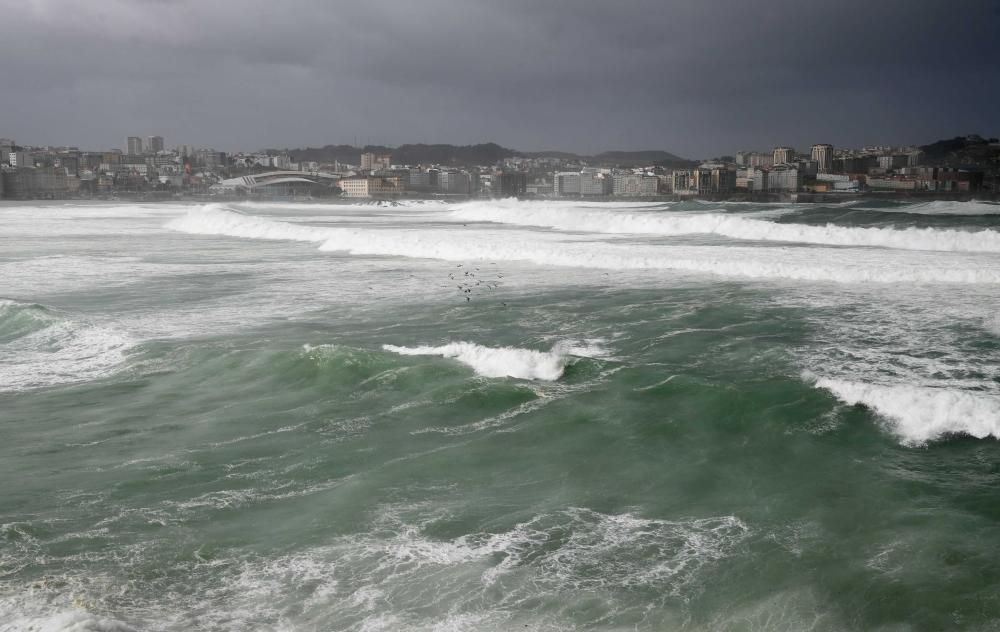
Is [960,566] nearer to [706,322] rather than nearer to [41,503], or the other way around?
[41,503]

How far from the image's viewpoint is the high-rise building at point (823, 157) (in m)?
97.6

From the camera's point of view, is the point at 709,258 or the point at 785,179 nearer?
the point at 709,258

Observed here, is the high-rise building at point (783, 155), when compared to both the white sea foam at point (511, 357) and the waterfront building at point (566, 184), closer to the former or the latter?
the waterfront building at point (566, 184)

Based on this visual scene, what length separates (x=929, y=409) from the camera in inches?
342

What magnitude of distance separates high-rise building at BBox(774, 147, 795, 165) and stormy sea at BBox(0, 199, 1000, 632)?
102m

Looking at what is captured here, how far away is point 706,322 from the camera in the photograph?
14633mm

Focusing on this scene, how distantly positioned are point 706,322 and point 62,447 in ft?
33.7

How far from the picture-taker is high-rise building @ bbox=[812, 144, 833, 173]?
9755cm

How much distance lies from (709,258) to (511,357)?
1547cm

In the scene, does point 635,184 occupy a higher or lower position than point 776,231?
higher

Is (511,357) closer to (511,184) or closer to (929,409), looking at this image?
(929,409)

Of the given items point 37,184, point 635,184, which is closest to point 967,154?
point 635,184

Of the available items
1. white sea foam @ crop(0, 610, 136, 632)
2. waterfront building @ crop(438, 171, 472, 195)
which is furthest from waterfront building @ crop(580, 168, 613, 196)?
white sea foam @ crop(0, 610, 136, 632)

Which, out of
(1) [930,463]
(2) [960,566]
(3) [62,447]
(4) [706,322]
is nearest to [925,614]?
(2) [960,566]
